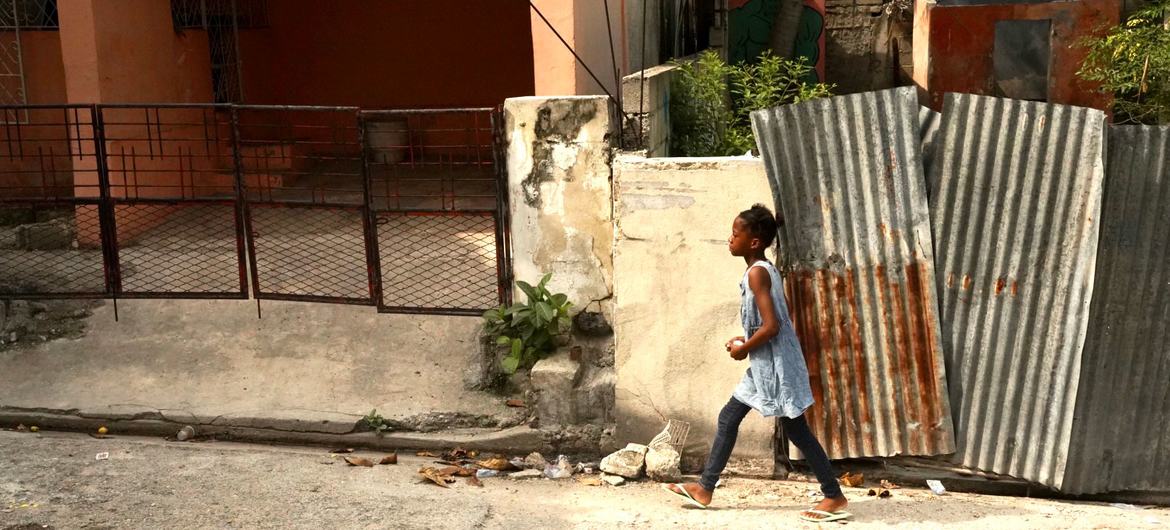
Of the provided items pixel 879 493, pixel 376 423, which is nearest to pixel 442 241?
pixel 376 423

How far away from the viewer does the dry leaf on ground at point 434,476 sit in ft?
17.5

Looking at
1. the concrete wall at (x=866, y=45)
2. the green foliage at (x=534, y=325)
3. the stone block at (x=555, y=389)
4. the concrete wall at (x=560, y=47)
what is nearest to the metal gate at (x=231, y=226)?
the green foliage at (x=534, y=325)

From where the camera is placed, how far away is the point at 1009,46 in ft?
34.6

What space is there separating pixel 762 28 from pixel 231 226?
6863 mm

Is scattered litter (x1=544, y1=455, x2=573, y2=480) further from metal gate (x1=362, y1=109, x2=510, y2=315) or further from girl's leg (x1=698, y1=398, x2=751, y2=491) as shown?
metal gate (x1=362, y1=109, x2=510, y2=315)

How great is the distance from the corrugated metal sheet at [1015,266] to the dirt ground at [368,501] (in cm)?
40

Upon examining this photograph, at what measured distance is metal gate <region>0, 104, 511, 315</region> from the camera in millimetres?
6199

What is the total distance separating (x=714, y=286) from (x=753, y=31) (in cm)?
813

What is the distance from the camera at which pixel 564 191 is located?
5770 millimetres

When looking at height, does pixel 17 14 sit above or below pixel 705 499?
above

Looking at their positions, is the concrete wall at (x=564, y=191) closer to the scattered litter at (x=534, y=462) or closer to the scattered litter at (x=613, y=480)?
the scattered litter at (x=534, y=462)

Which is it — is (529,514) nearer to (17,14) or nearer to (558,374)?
(558,374)

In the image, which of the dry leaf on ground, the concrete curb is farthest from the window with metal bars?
the dry leaf on ground

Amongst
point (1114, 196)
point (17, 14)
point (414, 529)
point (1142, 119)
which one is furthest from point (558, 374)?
point (17, 14)
